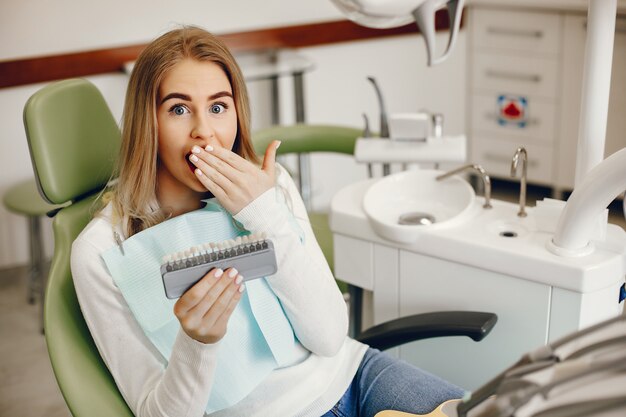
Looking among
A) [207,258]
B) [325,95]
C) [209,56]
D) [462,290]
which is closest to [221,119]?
[209,56]

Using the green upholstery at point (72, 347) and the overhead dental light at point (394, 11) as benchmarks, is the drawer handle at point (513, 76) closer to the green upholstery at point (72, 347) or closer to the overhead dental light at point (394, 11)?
the overhead dental light at point (394, 11)

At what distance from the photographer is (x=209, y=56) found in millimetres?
1397

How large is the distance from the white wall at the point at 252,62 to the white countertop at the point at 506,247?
1303 millimetres

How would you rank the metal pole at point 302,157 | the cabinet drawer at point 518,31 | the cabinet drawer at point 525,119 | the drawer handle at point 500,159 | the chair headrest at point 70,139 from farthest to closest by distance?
the drawer handle at point 500,159, the cabinet drawer at point 525,119, the cabinet drawer at point 518,31, the metal pole at point 302,157, the chair headrest at point 70,139

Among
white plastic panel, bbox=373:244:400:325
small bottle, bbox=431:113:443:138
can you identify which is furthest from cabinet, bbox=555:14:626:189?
white plastic panel, bbox=373:244:400:325

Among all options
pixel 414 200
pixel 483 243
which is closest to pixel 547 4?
pixel 414 200

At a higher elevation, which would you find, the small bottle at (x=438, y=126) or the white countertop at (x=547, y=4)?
the white countertop at (x=547, y=4)

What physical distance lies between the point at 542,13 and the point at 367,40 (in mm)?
758

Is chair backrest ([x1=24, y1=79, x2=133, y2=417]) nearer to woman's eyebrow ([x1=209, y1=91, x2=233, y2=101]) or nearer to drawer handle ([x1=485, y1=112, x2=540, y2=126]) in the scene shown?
woman's eyebrow ([x1=209, y1=91, x2=233, y2=101])

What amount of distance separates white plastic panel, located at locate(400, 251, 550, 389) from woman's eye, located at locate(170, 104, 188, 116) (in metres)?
0.55

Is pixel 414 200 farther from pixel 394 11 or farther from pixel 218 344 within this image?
pixel 218 344

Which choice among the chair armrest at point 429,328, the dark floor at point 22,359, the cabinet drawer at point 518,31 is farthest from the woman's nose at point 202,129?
the cabinet drawer at point 518,31

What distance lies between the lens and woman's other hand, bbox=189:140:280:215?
1.30 meters

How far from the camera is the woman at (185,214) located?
1.31 meters
